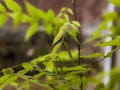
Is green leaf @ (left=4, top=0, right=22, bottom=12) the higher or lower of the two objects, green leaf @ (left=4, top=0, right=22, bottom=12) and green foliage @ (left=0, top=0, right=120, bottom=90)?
the higher

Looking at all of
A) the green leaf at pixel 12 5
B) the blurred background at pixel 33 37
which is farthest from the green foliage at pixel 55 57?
the blurred background at pixel 33 37

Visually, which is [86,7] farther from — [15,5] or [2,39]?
[15,5]

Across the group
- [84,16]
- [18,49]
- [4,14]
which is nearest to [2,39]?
Answer: [18,49]

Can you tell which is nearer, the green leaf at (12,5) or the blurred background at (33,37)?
the green leaf at (12,5)

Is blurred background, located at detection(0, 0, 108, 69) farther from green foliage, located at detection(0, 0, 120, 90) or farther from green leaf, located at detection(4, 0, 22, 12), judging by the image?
green leaf, located at detection(4, 0, 22, 12)

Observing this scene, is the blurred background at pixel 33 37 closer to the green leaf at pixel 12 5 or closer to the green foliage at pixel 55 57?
the green foliage at pixel 55 57

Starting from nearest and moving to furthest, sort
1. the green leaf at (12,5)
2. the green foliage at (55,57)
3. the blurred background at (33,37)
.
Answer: the green foliage at (55,57)
the green leaf at (12,5)
the blurred background at (33,37)

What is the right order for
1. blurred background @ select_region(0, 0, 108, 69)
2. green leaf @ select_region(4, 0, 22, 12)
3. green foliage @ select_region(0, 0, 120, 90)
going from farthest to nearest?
blurred background @ select_region(0, 0, 108, 69)
green leaf @ select_region(4, 0, 22, 12)
green foliage @ select_region(0, 0, 120, 90)

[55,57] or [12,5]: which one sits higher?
[12,5]

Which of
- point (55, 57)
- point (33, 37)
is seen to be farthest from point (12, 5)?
point (33, 37)

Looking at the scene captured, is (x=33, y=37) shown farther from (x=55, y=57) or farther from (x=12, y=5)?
(x=55, y=57)

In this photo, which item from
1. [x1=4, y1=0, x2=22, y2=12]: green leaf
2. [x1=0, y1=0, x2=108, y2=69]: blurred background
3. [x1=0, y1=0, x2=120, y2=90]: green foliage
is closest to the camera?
[x1=0, y1=0, x2=120, y2=90]: green foliage

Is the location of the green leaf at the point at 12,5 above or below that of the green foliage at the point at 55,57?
above

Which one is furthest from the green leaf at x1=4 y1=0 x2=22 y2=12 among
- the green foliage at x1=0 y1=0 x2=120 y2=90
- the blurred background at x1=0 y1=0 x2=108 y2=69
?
the blurred background at x1=0 y1=0 x2=108 y2=69
